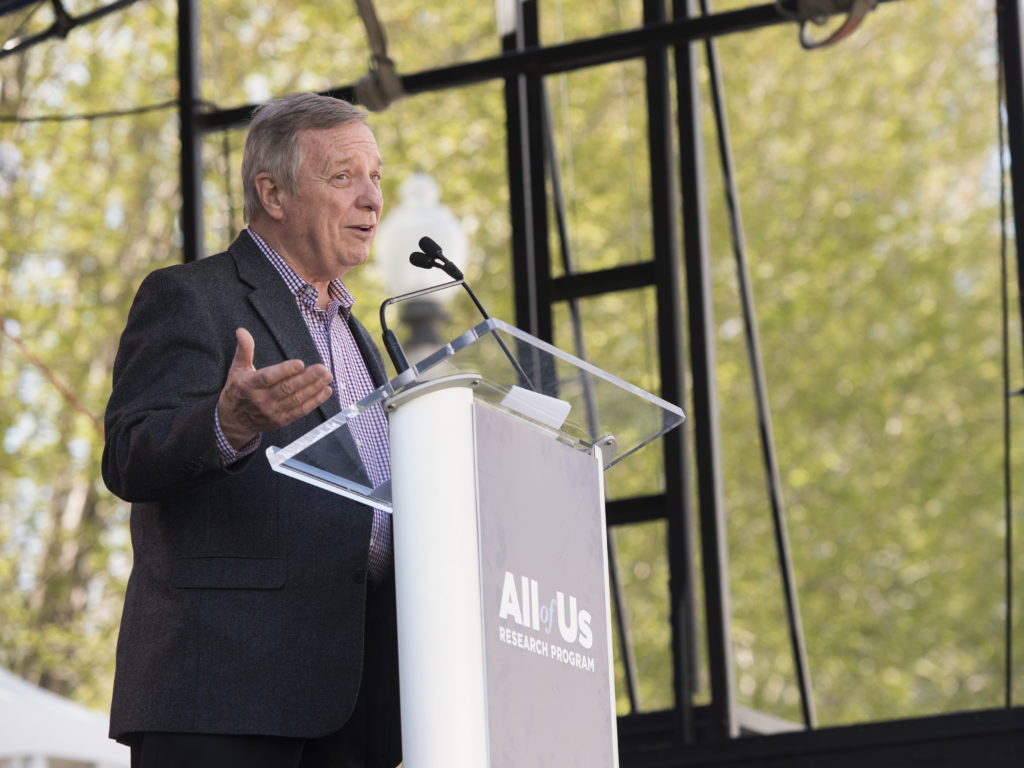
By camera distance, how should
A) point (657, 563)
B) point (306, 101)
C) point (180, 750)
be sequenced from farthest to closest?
point (657, 563) → point (306, 101) → point (180, 750)

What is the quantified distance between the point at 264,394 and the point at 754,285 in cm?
1336

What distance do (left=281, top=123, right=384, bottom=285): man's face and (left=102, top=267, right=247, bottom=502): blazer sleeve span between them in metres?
0.20

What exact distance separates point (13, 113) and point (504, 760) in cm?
1208

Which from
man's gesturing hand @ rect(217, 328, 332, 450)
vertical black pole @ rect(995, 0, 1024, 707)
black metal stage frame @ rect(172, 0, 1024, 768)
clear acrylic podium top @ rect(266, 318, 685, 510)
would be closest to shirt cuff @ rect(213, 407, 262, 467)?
man's gesturing hand @ rect(217, 328, 332, 450)

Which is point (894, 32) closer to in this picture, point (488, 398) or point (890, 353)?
point (890, 353)

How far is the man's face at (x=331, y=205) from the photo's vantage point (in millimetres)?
2303

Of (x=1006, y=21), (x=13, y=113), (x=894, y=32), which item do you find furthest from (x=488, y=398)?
(x=894, y=32)

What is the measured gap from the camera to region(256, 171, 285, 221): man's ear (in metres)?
2.34

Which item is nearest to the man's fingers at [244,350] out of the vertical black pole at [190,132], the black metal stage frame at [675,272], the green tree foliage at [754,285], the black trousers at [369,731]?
the black trousers at [369,731]

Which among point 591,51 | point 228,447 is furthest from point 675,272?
point 228,447

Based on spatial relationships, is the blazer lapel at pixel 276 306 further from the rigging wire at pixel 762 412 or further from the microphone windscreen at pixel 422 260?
the rigging wire at pixel 762 412

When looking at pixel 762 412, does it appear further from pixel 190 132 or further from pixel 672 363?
pixel 190 132

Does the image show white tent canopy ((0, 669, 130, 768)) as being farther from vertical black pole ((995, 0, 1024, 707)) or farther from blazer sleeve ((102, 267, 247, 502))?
vertical black pole ((995, 0, 1024, 707))

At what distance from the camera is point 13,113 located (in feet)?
42.0
